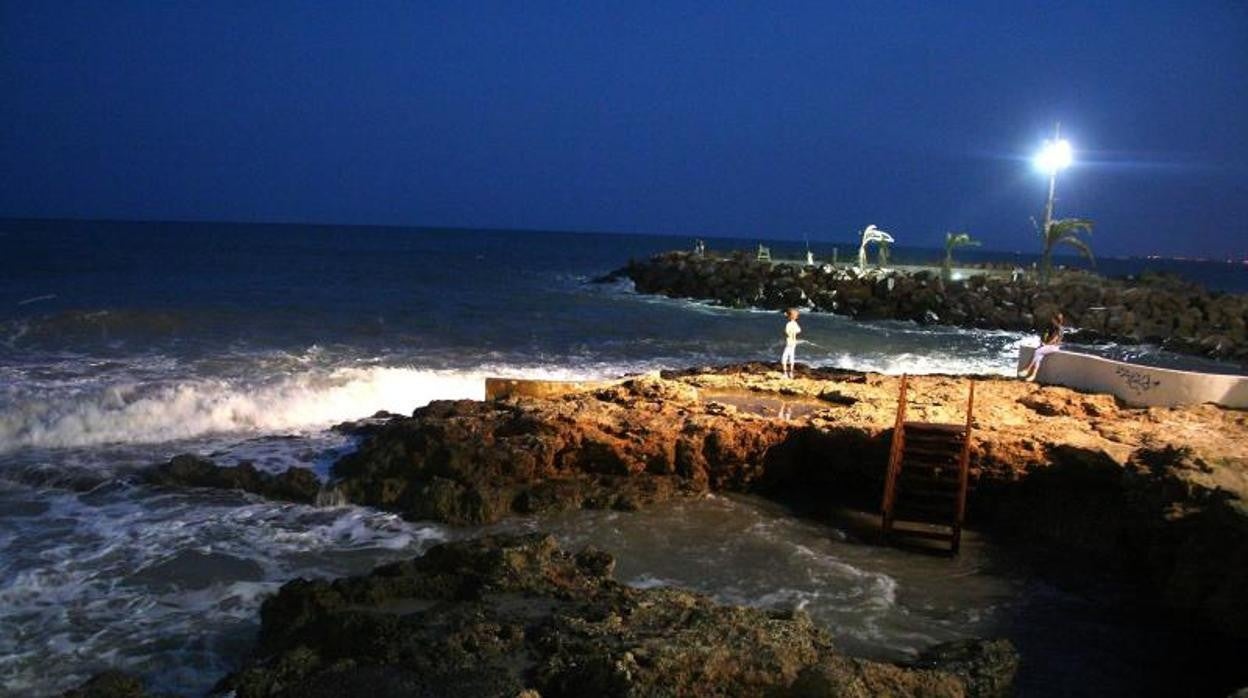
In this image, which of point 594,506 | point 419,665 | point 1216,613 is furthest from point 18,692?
point 1216,613

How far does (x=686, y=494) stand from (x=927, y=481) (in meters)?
3.21

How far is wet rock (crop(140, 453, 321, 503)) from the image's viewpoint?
12.0 meters

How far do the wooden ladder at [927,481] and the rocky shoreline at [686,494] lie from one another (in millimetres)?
337

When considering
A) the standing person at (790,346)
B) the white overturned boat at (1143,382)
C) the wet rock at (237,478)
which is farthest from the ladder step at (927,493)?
the wet rock at (237,478)

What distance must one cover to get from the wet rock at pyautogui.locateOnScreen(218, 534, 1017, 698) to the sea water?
3.54ft

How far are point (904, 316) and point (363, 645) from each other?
35.1 metres

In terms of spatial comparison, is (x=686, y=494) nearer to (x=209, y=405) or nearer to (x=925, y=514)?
(x=925, y=514)

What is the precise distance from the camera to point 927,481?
11.5 m

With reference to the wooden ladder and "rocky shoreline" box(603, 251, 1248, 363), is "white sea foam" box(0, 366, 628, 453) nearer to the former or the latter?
the wooden ladder

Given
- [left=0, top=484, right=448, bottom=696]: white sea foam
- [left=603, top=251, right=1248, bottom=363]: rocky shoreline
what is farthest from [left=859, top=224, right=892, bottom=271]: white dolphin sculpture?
[left=0, top=484, right=448, bottom=696]: white sea foam

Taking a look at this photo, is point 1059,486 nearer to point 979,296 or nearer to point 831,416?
point 831,416

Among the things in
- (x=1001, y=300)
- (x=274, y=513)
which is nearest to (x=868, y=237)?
(x=1001, y=300)

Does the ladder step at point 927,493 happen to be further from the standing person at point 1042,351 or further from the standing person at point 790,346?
the standing person at point 1042,351

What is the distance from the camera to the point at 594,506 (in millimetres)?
11828
